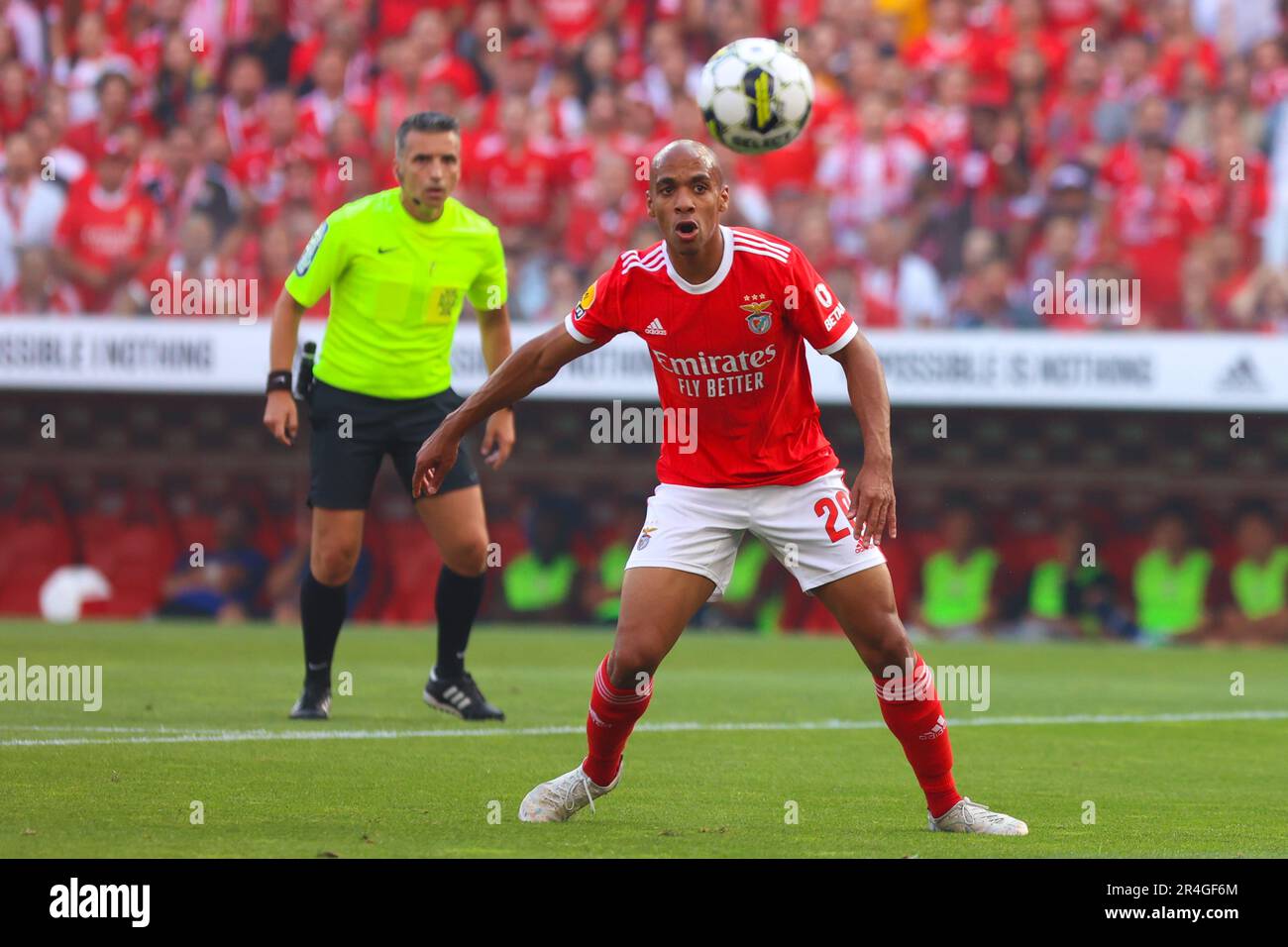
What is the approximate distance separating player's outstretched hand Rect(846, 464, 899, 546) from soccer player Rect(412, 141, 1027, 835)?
0.13ft

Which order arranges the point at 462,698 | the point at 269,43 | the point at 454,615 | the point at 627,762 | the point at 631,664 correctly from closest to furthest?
the point at 631,664
the point at 627,762
the point at 454,615
the point at 462,698
the point at 269,43

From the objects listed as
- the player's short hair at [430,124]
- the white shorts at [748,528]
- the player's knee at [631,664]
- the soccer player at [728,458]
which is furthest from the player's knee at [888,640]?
the player's short hair at [430,124]

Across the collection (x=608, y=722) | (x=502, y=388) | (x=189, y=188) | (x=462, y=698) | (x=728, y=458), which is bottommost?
(x=462, y=698)

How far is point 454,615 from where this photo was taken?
29.7 ft

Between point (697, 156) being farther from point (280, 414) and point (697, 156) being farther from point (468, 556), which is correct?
point (468, 556)

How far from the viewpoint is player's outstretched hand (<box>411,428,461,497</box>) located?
6.19 meters

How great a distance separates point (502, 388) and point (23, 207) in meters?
11.6

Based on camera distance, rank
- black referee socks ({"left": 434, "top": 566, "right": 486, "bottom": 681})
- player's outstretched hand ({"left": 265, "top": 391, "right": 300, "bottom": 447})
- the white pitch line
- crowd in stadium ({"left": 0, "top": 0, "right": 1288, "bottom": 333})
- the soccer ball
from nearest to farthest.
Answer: the soccer ball
the white pitch line
player's outstretched hand ({"left": 265, "top": 391, "right": 300, "bottom": 447})
black referee socks ({"left": 434, "top": 566, "right": 486, "bottom": 681})
crowd in stadium ({"left": 0, "top": 0, "right": 1288, "bottom": 333})

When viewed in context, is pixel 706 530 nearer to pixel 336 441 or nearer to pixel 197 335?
pixel 336 441

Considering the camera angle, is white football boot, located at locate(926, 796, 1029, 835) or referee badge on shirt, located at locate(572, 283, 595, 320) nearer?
white football boot, located at locate(926, 796, 1029, 835)

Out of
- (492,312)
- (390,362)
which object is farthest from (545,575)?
(390,362)

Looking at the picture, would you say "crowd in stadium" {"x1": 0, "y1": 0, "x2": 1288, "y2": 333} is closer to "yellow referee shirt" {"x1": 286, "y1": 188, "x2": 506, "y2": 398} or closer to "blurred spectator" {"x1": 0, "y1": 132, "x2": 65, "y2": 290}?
"blurred spectator" {"x1": 0, "y1": 132, "x2": 65, "y2": 290}

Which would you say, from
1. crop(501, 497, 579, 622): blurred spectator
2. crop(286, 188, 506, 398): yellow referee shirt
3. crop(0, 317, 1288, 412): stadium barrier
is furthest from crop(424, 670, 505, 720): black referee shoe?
crop(501, 497, 579, 622): blurred spectator

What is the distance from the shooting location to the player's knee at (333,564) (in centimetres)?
888
